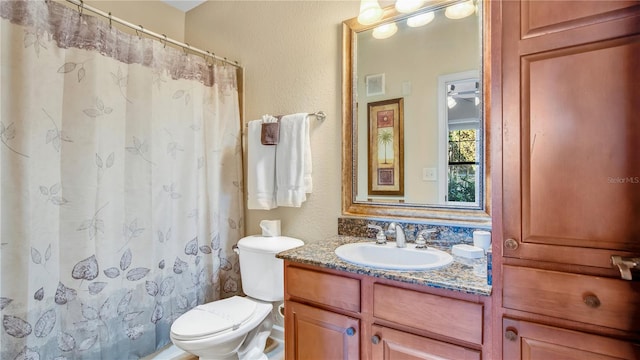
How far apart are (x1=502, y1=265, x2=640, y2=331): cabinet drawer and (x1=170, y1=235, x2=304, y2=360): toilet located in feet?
3.81

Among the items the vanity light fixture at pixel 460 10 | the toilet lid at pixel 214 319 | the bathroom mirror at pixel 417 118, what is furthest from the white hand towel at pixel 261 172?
the vanity light fixture at pixel 460 10

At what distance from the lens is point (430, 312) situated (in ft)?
3.48

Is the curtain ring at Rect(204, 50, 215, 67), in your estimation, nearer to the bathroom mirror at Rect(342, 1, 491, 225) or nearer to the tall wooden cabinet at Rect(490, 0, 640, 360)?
the bathroom mirror at Rect(342, 1, 491, 225)

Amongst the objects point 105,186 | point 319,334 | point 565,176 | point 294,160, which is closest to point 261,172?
point 294,160

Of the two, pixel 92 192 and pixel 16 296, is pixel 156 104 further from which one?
pixel 16 296

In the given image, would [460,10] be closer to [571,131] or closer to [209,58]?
[571,131]

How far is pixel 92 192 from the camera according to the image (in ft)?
5.15

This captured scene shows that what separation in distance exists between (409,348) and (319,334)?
38 centimetres

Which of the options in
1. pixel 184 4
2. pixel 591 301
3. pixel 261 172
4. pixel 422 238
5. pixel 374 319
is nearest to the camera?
pixel 591 301

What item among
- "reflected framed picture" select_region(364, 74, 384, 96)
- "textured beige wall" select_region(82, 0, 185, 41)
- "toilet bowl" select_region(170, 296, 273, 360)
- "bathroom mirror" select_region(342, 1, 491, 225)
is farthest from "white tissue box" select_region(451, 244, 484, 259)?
"textured beige wall" select_region(82, 0, 185, 41)

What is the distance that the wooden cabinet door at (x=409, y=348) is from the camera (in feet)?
3.34

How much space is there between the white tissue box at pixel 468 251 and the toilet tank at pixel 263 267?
0.90m

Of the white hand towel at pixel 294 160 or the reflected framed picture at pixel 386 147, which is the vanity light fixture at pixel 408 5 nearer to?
the reflected framed picture at pixel 386 147

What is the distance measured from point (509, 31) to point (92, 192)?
6.13 feet
